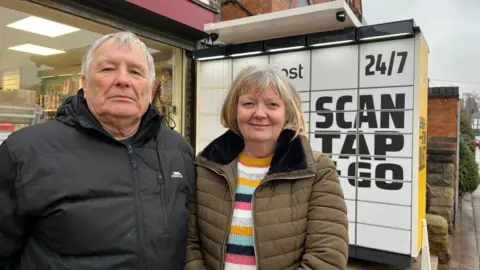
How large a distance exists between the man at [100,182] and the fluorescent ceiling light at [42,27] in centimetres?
262

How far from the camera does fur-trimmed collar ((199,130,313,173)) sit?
1445 millimetres

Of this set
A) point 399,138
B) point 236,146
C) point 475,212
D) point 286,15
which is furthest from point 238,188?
point 475,212

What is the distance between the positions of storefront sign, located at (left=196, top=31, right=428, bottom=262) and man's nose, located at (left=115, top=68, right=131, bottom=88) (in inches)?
113

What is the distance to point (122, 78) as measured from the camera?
140cm

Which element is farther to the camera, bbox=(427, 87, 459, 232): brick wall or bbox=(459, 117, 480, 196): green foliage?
bbox=(459, 117, 480, 196): green foliage

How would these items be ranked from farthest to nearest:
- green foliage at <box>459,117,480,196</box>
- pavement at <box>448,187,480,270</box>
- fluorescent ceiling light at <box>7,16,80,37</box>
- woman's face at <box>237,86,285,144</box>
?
green foliage at <box>459,117,480,196</box>, pavement at <box>448,187,480,270</box>, fluorescent ceiling light at <box>7,16,80,37</box>, woman's face at <box>237,86,285,144</box>

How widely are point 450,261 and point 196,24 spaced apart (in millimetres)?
4454

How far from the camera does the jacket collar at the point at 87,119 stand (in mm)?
1375

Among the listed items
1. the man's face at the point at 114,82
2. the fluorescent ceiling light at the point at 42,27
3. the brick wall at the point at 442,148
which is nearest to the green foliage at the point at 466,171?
the brick wall at the point at 442,148

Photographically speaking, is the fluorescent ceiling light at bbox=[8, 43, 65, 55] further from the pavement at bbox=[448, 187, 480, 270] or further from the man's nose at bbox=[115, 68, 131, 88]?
→ the pavement at bbox=[448, 187, 480, 270]

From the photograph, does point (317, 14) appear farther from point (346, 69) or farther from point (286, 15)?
point (346, 69)

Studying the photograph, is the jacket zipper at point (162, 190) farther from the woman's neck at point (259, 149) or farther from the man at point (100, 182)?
the woman's neck at point (259, 149)

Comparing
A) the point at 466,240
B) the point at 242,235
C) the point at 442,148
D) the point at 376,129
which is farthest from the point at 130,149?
the point at 466,240

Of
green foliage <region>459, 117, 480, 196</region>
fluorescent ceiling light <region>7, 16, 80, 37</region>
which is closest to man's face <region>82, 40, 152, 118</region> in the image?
fluorescent ceiling light <region>7, 16, 80, 37</region>
